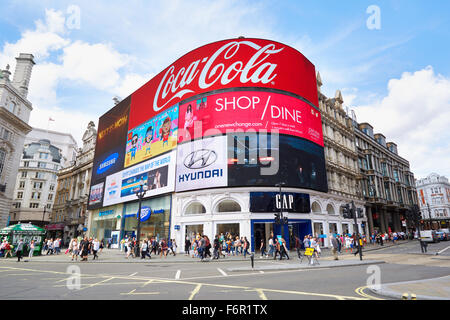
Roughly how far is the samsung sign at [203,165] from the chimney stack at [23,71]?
39.7m

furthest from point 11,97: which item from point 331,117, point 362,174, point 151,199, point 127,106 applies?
point 362,174

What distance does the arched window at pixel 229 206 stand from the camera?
100 ft

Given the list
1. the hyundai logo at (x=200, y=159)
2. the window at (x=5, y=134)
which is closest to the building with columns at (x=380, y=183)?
the hyundai logo at (x=200, y=159)

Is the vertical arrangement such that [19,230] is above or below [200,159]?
below

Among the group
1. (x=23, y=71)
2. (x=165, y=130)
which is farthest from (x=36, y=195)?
(x=165, y=130)

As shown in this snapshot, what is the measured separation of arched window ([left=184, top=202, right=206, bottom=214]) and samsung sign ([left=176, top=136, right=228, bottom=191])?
246cm

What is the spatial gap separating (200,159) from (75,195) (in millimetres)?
43610

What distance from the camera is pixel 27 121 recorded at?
49.6m

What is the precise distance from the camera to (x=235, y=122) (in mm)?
29375

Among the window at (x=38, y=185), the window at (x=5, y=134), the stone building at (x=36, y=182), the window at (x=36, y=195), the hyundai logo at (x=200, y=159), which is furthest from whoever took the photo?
the window at (x=38, y=185)

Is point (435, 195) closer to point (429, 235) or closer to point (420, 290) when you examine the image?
point (429, 235)

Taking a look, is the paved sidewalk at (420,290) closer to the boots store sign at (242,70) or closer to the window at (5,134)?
the boots store sign at (242,70)
